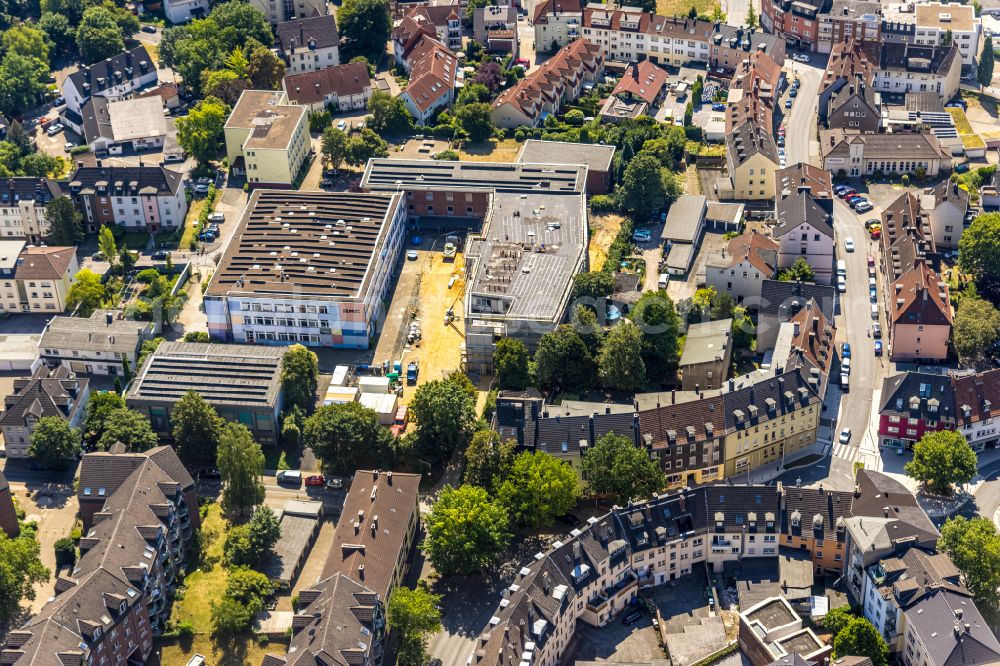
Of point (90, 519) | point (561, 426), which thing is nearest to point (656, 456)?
point (561, 426)

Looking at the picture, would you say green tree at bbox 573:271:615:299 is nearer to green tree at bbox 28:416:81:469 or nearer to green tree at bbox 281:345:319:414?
green tree at bbox 281:345:319:414

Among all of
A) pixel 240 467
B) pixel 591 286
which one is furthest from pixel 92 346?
pixel 591 286

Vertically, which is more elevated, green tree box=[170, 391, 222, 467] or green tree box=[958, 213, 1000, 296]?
green tree box=[958, 213, 1000, 296]

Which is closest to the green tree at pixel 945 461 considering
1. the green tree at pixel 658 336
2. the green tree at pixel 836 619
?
the green tree at pixel 836 619

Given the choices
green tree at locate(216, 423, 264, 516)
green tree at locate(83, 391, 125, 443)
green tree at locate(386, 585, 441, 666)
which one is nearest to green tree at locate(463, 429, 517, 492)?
green tree at locate(386, 585, 441, 666)

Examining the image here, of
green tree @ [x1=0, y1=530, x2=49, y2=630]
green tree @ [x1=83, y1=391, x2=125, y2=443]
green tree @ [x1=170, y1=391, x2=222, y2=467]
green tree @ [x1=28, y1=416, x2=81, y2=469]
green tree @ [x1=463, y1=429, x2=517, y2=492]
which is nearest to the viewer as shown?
green tree @ [x1=0, y1=530, x2=49, y2=630]

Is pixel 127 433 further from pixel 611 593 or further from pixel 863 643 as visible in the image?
pixel 863 643
